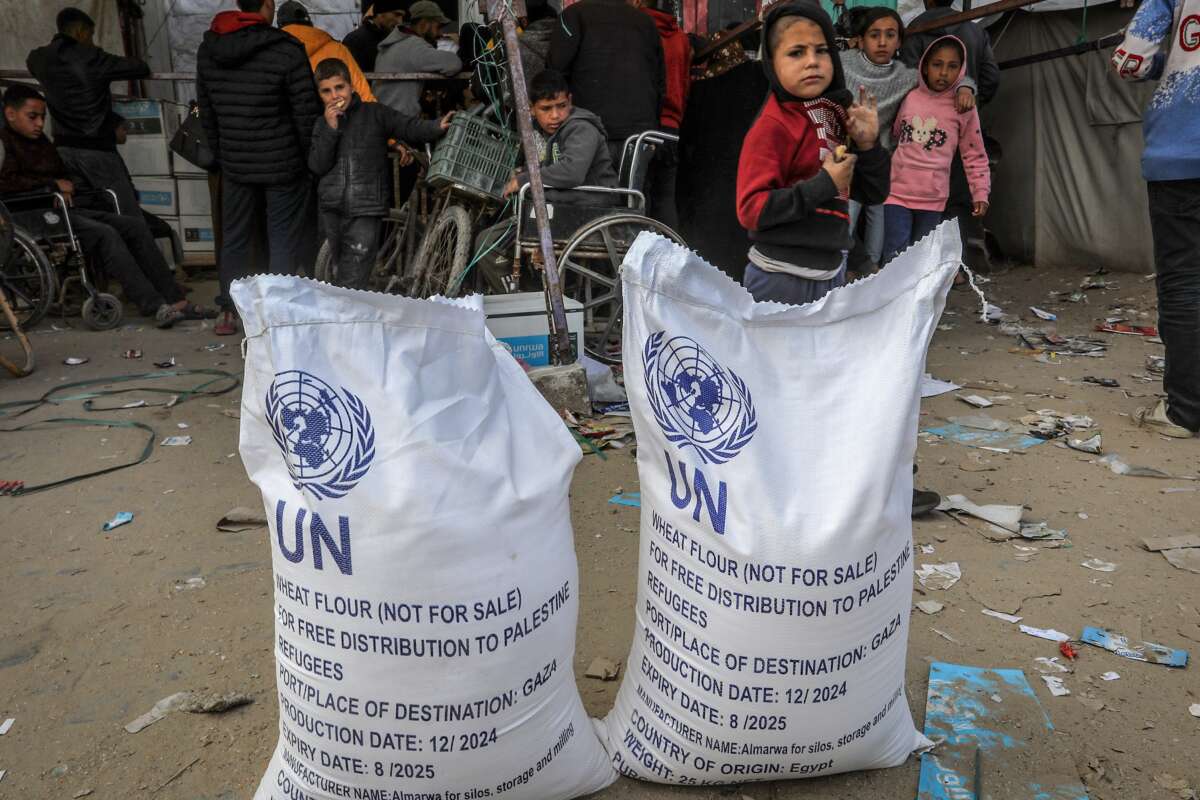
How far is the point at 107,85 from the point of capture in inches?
244

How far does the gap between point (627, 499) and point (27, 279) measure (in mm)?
5080

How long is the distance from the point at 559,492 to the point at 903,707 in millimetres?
771

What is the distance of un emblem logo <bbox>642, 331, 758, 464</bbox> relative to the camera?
142 centimetres

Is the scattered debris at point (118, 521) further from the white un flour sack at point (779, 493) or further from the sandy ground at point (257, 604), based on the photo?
the white un flour sack at point (779, 493)

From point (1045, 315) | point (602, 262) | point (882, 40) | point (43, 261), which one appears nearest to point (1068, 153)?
point (1045, 315)

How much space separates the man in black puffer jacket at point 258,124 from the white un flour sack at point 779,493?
4124 millimetres

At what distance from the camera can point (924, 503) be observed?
273 cm

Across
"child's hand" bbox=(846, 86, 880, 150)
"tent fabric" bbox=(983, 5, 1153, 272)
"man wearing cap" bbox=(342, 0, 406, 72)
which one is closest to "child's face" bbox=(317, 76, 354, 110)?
"man wearing cap" bbox=(342, 0, 406, 72)

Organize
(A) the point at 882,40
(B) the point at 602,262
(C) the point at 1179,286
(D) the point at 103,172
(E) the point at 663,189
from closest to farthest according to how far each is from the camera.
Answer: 1. (C) the point at 1179,286
2. (B) the point at 602,262
3. (A) the point at 882,40
4. (E) the point at 663,189
5. (D) the point at 103,172

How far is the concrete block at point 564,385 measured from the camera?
12.0ft

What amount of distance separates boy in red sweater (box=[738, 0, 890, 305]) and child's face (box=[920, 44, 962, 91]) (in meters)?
2.75

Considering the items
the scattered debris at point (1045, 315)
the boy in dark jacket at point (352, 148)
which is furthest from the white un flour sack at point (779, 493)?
the scattered debris at point (1045, 315)

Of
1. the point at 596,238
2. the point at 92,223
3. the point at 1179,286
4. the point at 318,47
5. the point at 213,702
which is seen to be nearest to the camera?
the point at 213,702

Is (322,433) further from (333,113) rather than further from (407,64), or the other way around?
(407,64)
